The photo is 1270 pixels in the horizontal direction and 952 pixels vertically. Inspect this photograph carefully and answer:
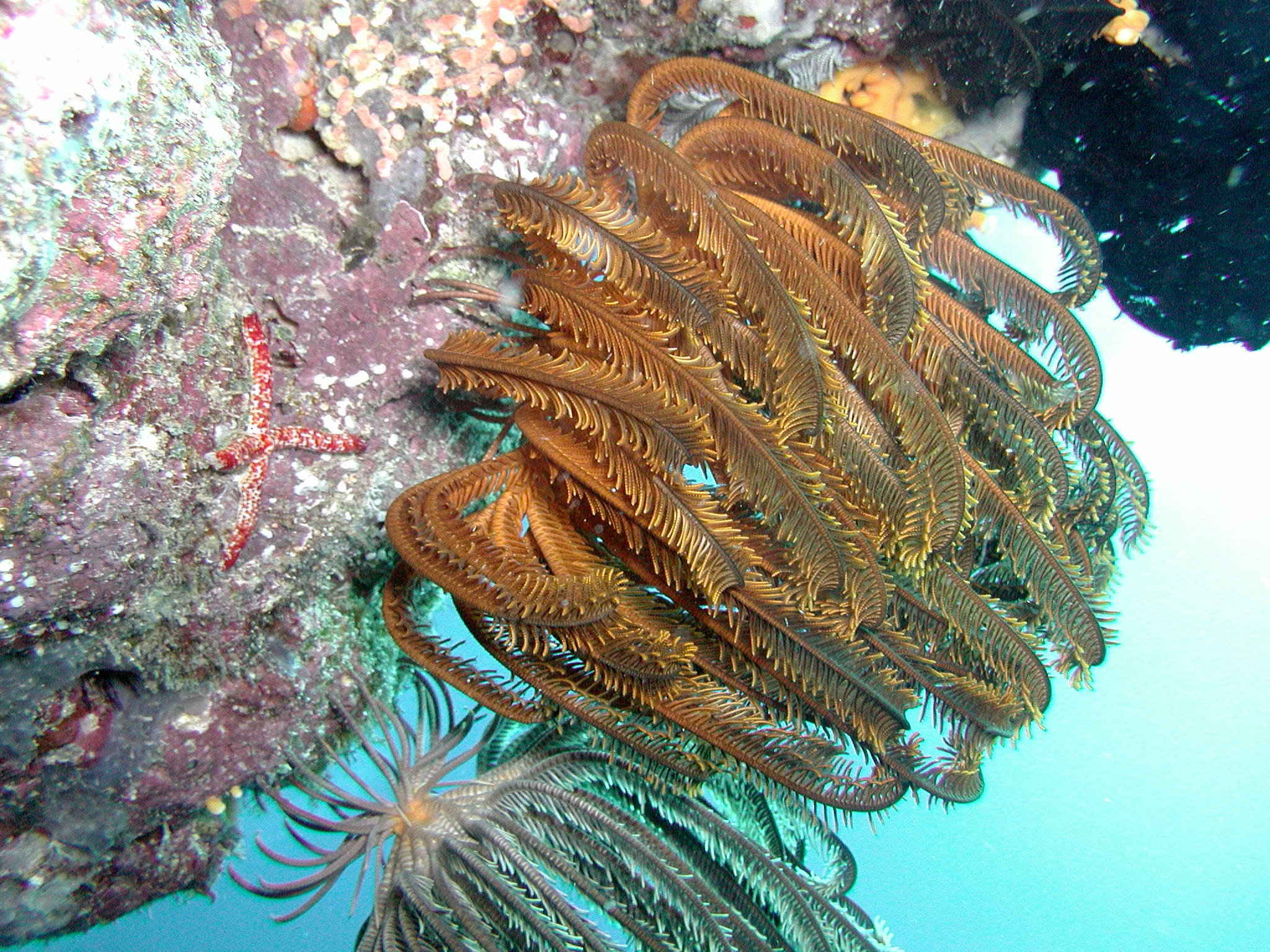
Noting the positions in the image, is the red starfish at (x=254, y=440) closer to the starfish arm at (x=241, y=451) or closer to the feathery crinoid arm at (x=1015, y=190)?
the starfish arm at (x=241, y=451)

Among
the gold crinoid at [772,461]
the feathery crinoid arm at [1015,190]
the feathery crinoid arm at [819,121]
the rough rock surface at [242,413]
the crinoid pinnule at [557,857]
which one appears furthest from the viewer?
the crinoid pinnule at [557,857]

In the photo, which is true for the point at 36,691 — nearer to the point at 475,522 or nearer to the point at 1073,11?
the point at 475,522

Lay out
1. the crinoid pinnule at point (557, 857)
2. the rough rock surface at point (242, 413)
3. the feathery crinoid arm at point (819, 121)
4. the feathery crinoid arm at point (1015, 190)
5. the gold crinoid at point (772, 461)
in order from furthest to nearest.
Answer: the crinoid pinnule at point (557, 857) < the feathery crinoid arm at point (1015, 190) < the feathery crinoid arm at point (819, 121) < the gold crinoid at point (772, 461) < the rough rock surface at point (242, 413)

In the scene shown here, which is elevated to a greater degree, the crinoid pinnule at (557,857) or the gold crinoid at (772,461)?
the gold crinoid at (772,461)

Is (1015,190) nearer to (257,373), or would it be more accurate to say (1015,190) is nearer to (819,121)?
(819,121)

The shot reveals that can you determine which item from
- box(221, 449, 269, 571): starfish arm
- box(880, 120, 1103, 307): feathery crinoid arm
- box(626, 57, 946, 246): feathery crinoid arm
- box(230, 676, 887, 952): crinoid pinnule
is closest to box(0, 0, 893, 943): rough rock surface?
box(221, 449, 269, 571): starfish arm

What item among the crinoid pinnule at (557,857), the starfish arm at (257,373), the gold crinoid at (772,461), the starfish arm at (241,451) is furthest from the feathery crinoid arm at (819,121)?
the crinoid pinnule at (557,857)

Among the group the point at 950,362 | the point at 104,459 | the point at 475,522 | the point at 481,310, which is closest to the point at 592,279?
the point at 481,310
